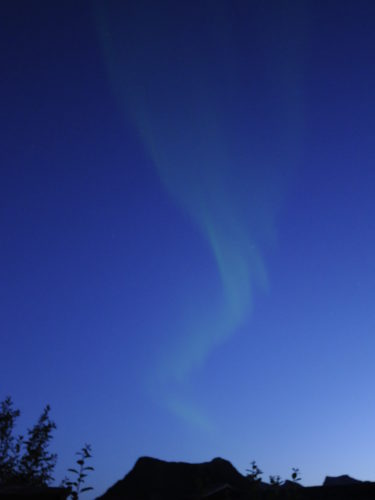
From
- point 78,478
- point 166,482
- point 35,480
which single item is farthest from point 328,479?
point 78,478

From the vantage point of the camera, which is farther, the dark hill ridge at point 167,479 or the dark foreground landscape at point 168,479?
the dark hill ridge at point 167,479

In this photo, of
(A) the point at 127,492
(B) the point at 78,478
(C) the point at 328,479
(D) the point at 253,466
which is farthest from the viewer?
(C) the point at 328,479

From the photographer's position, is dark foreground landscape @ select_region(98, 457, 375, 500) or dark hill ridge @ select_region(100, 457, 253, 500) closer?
dark foreground landscape @ select_region(98, 457, 375, 500)

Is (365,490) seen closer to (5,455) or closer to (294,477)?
(294,477)

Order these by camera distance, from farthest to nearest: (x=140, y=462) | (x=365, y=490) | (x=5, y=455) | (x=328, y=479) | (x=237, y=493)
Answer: (x=328, y=479)
(x=140, y=462)
(x=5, y=455)
(x=237, y=493)
(x=365, y=490)

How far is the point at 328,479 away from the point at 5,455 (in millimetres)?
45966

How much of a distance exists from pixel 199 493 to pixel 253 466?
192cm

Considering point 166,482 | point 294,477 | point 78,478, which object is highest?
point 166,482

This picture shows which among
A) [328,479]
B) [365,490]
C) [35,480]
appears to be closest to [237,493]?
[365,490]

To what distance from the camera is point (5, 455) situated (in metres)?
28.6

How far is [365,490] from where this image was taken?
24203 millimetres

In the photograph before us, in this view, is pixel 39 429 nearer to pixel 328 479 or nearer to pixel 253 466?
pixel 253 466

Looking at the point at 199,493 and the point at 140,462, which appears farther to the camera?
the point at 140,462

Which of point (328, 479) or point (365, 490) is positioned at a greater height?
point (328, 479)
